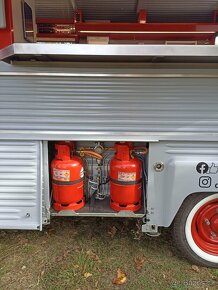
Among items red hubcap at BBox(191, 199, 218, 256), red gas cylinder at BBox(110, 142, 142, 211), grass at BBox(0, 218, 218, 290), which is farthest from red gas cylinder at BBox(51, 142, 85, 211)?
red hubcap at BBox(191, 199, 218, 256)

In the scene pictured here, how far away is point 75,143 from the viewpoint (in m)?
2.82

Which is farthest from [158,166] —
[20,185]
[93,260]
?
[20,185]

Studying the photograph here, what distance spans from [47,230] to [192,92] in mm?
2017

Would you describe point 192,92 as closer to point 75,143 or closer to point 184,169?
point 184,169

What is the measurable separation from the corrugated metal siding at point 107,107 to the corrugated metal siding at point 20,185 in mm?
154

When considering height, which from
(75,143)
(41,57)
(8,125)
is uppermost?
(41,57)

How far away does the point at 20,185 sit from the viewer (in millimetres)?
2586

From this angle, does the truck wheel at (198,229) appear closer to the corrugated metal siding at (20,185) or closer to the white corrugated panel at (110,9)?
the corrugated metal siding at (20,185)

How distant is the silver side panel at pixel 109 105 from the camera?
2396mm

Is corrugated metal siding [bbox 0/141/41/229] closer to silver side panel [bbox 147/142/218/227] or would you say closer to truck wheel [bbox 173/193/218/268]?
silver side panel [bbox 147/142/218/227]

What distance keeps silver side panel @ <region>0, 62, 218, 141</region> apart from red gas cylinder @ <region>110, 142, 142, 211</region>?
0.75 feet

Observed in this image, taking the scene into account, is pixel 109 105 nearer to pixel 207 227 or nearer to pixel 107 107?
pixel 107 107

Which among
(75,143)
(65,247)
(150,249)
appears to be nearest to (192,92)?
(75,143)

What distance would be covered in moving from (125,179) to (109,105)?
669mm
